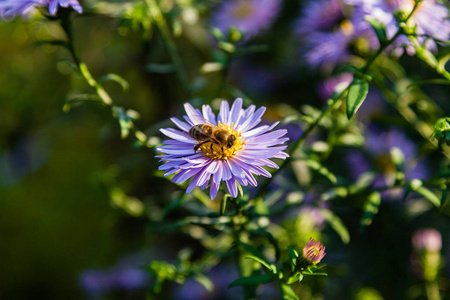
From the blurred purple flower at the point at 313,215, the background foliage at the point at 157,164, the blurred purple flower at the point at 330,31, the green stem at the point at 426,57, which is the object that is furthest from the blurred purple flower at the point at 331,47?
the blurred purple flower at the point at 313,215

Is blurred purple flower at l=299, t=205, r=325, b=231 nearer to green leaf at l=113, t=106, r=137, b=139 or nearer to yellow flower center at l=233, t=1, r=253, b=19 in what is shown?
green leaf at l=113, t=106, r=137, b=139

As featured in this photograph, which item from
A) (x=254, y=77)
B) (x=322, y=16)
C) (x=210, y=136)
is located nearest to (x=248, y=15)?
(x=254, y=77)

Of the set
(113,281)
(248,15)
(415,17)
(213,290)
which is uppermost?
(415,17)

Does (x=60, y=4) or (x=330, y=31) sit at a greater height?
(x=60, y=4)

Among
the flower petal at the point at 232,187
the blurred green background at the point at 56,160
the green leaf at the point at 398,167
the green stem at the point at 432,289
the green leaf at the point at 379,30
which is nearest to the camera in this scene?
the flower petal at the point at 232,187

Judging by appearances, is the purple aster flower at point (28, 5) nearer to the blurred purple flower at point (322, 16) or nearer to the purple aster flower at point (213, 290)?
the blurred purple flower at point (322, 16)

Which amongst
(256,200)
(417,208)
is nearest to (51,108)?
(256,200)

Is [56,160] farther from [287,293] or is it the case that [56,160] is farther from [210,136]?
[287,293]
